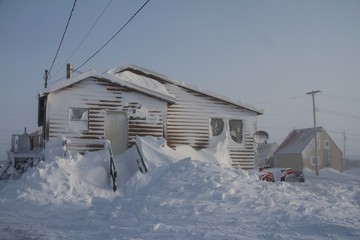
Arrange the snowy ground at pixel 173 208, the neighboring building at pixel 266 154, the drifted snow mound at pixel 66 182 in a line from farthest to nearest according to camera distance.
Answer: the neighboring building at pixel 266 154
the drifted snow mound at pixel 66 182
the snowy ground at pixel 173 208

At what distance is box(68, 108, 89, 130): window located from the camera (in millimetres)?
13969

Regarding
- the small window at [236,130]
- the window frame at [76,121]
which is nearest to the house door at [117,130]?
the window frame at [76,121]

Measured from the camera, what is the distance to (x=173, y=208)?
6930mm

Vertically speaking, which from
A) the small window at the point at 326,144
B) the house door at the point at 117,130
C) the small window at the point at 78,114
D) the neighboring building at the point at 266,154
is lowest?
the neighboring building at the point at 266,154

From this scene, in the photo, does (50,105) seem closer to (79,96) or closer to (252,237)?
(79,96)

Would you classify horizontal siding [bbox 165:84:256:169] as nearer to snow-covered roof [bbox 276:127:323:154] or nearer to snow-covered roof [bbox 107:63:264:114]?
snow-covered roof [bbox 107:63:264:114]

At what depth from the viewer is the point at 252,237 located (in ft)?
16.7

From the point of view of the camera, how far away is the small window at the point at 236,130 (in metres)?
17.2

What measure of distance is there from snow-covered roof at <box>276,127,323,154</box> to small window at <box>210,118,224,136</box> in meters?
27.9

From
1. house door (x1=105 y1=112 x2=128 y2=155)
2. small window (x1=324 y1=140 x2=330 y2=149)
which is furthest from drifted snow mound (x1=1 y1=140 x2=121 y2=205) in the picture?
small window (x1=324 y1=140 x2=330 y2=149)

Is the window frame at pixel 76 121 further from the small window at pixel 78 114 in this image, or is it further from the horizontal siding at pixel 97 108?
the horizontal siding at pixel 97 108

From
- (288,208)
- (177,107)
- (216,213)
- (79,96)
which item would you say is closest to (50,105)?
(79,96)

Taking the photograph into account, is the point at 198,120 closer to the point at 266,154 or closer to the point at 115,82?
the point at 115,82

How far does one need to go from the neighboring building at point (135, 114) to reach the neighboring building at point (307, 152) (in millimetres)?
27185
